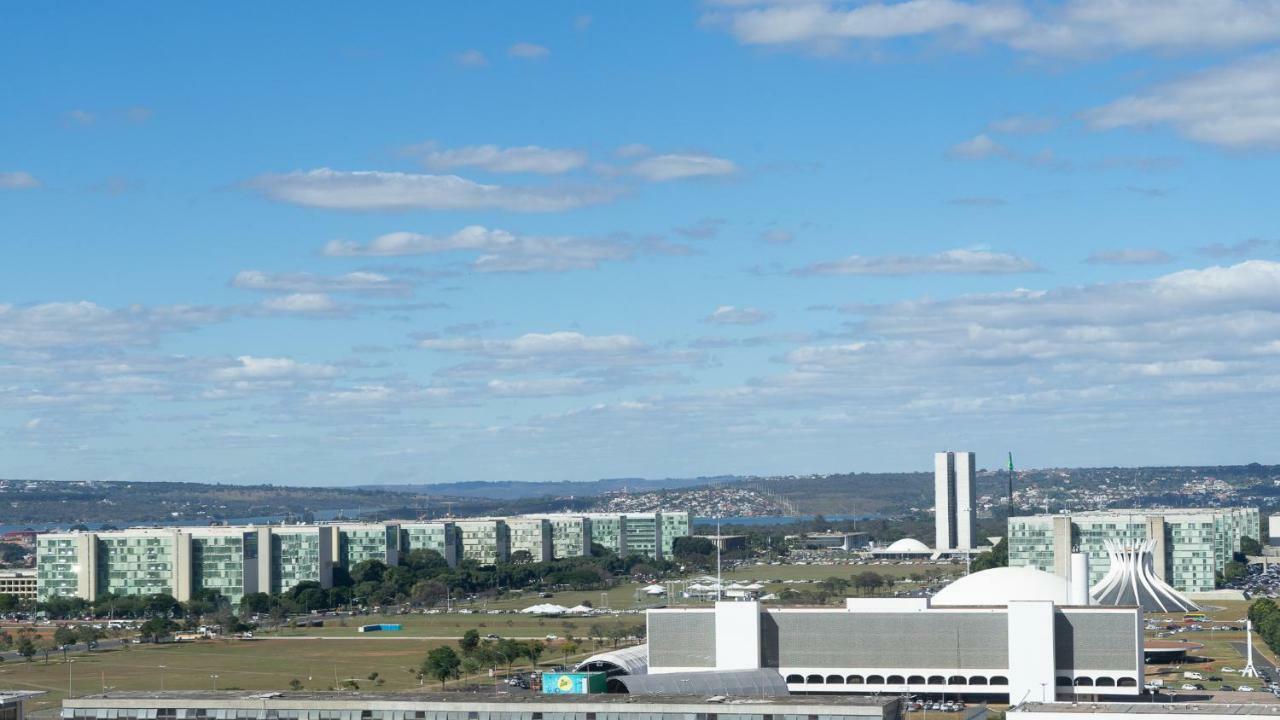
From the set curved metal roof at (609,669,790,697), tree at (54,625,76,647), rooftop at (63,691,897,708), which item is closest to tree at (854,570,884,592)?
tree at (54,625,76,647)

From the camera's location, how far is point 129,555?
15850cm

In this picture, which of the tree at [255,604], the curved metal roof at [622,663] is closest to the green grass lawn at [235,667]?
the curved metal roof at [622,663]

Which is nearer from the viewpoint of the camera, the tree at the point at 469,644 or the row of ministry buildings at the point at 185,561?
the tree at the point at 469,644

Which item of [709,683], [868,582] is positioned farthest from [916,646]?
[868,582]

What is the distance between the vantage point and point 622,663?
80812mm

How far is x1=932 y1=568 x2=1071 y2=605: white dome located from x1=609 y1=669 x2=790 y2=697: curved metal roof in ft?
86.8

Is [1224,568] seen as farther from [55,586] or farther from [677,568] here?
[55,586]

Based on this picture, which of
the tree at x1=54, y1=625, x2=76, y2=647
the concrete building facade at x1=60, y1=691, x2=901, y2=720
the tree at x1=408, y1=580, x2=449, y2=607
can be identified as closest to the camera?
the concrete building facade at x1=60, y1=691, x2=901, y2=720

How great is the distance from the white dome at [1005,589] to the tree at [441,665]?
1003 inches

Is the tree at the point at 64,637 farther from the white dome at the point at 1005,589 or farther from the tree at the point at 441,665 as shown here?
the white dome at the point at 1005,589

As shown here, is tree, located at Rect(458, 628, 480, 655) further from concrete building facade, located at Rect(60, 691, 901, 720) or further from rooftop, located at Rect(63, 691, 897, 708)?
concrete building facade, located at Rect(60, 691, 901, 720)

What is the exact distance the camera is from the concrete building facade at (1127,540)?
494 feet

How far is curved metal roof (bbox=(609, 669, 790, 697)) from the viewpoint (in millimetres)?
67062

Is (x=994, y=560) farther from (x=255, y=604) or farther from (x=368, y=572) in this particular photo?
(x=255, y=604)
